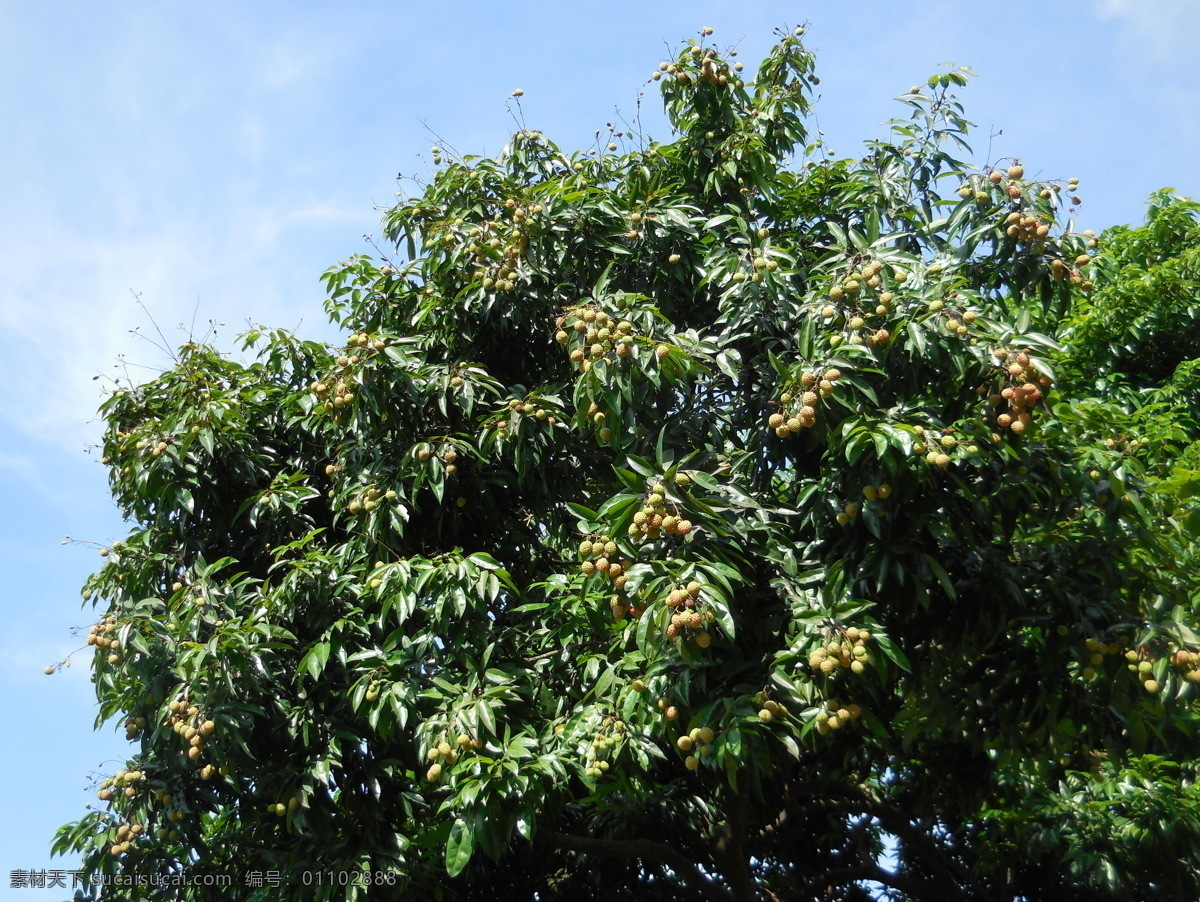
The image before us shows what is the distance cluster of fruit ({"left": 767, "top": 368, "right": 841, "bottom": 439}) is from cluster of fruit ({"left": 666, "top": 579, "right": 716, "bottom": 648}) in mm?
749

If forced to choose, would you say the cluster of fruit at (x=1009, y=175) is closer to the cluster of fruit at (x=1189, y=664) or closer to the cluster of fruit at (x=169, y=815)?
the cluster of fruit at (x=1189, y=664)

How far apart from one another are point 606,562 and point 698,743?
2.24ft

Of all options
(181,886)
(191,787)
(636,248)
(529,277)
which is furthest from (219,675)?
(636,248)

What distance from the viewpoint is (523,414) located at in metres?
5.11

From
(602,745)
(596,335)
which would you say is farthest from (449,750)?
(596,335)

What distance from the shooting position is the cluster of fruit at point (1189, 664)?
379 cm

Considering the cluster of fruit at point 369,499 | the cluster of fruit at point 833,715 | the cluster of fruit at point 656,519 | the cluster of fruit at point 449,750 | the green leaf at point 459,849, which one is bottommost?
the green leaf at point 459,849

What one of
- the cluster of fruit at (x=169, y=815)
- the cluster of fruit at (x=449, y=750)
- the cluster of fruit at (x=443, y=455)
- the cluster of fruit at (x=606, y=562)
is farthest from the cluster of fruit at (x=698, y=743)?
the cluster of fruit at (x=169, y=815)

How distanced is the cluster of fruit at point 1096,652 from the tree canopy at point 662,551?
3 centimetres

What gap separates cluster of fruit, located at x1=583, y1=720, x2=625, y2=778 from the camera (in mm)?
4242

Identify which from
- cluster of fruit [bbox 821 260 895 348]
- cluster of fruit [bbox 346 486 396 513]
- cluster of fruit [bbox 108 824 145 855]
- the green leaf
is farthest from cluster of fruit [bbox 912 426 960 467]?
cluster of fruit [bbox 108 824 145 855]

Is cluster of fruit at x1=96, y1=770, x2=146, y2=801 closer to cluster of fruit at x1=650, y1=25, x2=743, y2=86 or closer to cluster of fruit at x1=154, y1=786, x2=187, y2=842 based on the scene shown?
cluster of fruit at x1=154, y1=786, x2=187, y2=842

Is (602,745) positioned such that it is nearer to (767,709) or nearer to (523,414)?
(767,709)

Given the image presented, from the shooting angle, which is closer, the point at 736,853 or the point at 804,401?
the point at 804,401
